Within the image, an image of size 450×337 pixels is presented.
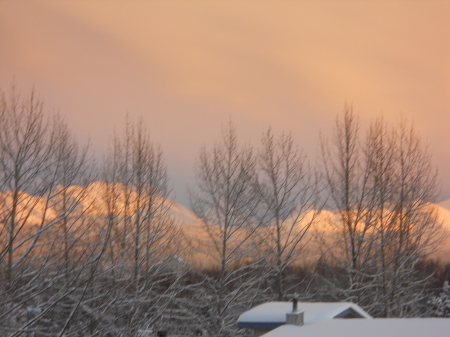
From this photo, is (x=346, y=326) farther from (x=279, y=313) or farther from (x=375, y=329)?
(x=279, y=313)

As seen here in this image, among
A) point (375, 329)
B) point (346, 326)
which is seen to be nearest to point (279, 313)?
point (346, 326)

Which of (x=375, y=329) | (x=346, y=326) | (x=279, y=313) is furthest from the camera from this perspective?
(x=279, y=313)

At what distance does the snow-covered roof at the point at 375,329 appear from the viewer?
444 cm

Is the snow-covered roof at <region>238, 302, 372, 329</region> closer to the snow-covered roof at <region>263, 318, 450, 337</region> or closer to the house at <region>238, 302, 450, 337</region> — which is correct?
the house at <region>238, 302, 450, 337</region>

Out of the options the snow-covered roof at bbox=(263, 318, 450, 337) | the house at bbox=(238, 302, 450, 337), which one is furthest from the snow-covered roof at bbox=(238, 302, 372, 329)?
the snow-covered roof at bbox=(263, 318, 450, 337)

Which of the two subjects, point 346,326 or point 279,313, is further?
point 279,313

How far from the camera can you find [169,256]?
58.6ft

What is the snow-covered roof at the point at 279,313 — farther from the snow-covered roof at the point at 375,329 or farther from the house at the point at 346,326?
the snow-covered roof at the point at 375,329

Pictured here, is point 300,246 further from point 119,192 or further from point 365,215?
point 119,192

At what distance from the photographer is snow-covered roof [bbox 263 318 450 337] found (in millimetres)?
4439

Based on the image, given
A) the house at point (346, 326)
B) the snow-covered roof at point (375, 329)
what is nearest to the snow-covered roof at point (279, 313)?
the house at point (346, 326)

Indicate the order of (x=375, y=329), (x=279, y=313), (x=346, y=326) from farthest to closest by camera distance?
(x=279, y=313)
(x=346, y=326)
(x=375, y=329)

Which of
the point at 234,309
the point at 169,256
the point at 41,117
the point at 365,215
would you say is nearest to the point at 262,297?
the point at 234,309

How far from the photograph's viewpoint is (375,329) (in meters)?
4.74
